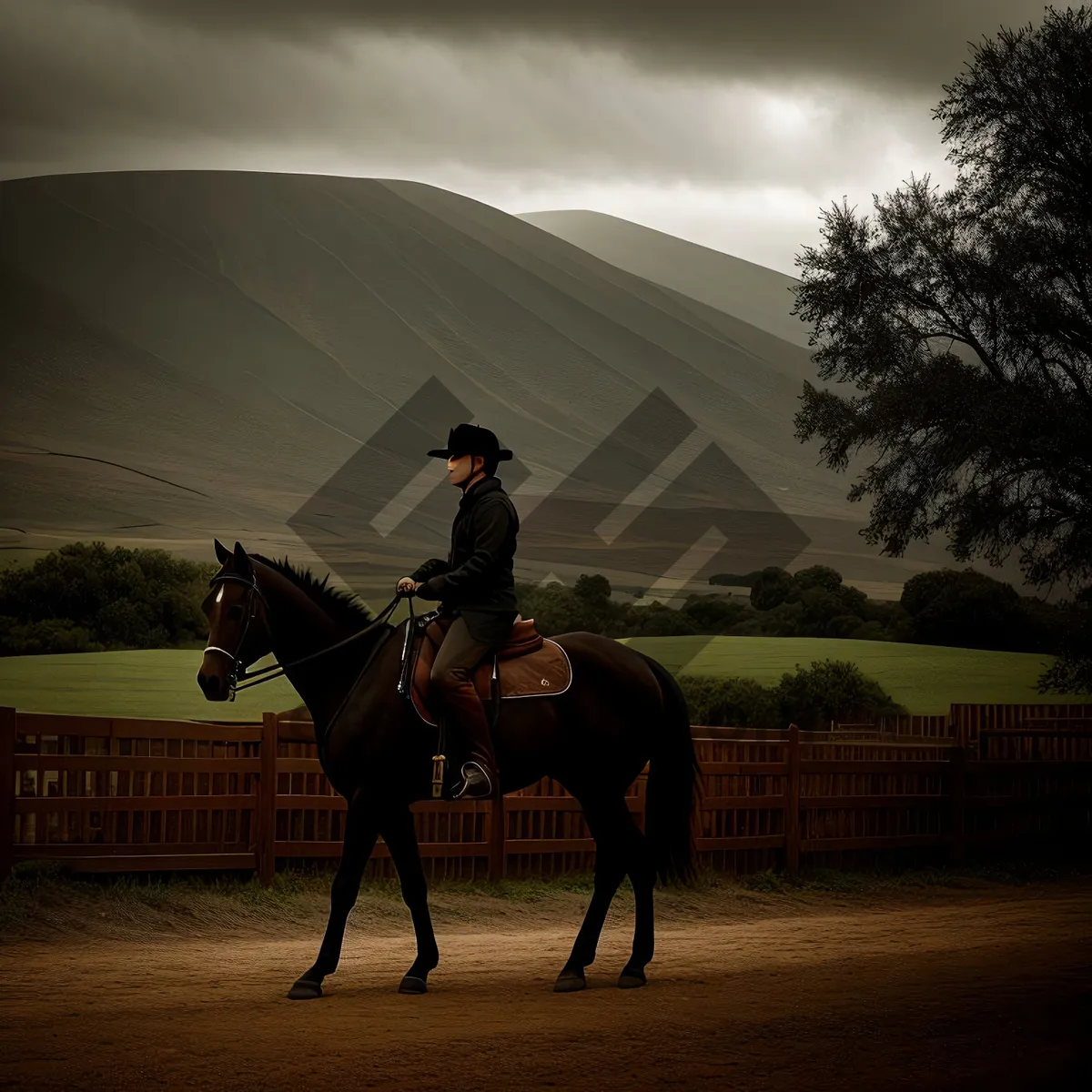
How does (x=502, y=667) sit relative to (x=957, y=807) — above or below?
above

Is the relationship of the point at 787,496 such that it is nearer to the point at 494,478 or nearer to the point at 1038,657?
the point at 1038,657

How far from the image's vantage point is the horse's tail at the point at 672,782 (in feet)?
28.1

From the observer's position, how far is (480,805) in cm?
1286

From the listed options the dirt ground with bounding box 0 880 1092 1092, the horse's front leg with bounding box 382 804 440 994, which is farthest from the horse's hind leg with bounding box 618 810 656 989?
the horse's front leg with bounding box 382 804 440 994

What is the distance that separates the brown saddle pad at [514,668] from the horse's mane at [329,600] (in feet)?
1.61

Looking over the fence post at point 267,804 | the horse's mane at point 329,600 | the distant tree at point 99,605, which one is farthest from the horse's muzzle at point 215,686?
the distant tree at point 99,605

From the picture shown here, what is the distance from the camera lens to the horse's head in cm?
741

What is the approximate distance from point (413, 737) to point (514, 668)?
0.74 metres

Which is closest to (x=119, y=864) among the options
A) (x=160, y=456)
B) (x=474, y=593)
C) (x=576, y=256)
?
(x=474, y=593)

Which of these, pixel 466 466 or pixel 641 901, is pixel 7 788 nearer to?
pixel 466 466

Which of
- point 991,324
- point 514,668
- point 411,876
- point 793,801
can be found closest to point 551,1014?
point 411,876

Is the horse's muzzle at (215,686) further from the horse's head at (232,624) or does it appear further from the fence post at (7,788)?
the fence post at (7,788)

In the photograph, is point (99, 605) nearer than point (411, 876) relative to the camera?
No

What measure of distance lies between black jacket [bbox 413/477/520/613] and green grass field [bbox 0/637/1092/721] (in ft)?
75.6
